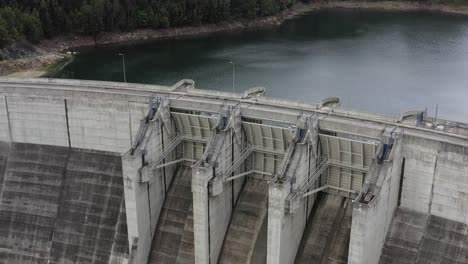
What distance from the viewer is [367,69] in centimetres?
6819

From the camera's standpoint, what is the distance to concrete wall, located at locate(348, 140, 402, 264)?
18844 mm

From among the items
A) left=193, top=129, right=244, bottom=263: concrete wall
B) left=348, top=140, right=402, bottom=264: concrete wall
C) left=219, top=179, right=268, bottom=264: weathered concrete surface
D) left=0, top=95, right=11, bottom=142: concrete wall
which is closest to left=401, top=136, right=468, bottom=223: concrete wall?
left=348, top=140, right=402, bottom=264: concrete wall

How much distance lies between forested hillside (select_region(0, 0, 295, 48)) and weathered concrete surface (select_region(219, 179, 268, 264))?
56537 mm

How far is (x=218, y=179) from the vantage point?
22641 millimetres

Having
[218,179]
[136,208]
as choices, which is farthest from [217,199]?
[136,208]

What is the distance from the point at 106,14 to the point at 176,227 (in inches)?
2801

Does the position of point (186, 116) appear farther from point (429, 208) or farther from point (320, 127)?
point (429, 208)

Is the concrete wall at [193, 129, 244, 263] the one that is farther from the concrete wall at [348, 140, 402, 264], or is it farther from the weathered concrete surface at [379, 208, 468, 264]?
the weathered concrete surface at [379, 208, 468, 264]

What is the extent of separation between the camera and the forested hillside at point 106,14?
7825 centimetres

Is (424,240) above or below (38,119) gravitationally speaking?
below

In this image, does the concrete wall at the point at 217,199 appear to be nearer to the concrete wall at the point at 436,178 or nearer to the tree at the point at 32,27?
the concrete wall at the point at 436,178

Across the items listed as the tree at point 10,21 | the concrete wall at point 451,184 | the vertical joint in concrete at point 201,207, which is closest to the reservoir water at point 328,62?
the tree at point 10,21

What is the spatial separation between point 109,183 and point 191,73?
44.7 meters

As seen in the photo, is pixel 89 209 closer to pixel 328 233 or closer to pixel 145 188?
pixel 145 188
